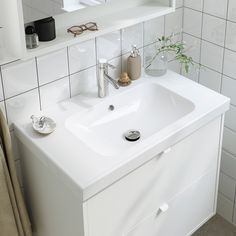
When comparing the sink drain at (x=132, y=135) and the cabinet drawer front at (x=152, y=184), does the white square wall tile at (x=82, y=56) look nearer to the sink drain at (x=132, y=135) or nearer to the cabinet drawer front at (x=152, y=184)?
the sink drain at (x=132, y=135)

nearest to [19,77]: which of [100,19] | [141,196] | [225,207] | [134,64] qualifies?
[100,19]

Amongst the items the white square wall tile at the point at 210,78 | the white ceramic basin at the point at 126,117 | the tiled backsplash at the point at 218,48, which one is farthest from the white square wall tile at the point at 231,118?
the white ceramic basin at the point at 126,117

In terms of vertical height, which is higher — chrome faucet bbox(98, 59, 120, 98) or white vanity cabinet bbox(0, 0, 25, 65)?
white vanity cabinet bbox(0, 0, 25, 65)

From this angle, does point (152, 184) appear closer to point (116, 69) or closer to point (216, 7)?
point (116, 69)

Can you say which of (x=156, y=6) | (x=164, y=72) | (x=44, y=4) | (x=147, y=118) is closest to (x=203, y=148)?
(x=147, y=118)

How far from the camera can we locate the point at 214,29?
7.69 ft

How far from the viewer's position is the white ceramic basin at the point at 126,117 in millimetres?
2008

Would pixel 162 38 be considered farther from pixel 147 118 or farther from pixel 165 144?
pixel 165 144

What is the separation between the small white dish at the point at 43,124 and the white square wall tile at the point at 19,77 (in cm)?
12

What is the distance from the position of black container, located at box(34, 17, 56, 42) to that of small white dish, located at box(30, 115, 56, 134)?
0.31 metres

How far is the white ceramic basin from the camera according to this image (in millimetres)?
2008

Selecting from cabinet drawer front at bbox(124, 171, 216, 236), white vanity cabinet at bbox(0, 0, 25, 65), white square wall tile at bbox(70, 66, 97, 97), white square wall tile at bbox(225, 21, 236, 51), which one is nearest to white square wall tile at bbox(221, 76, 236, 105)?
white square wall tile at bbox(225, 21, 236, 51)

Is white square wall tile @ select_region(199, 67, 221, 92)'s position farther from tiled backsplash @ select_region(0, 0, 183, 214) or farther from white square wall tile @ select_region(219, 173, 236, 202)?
white square wall tile @ select_region(219, 173, 236, 202)

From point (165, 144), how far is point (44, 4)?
699 millimetres
